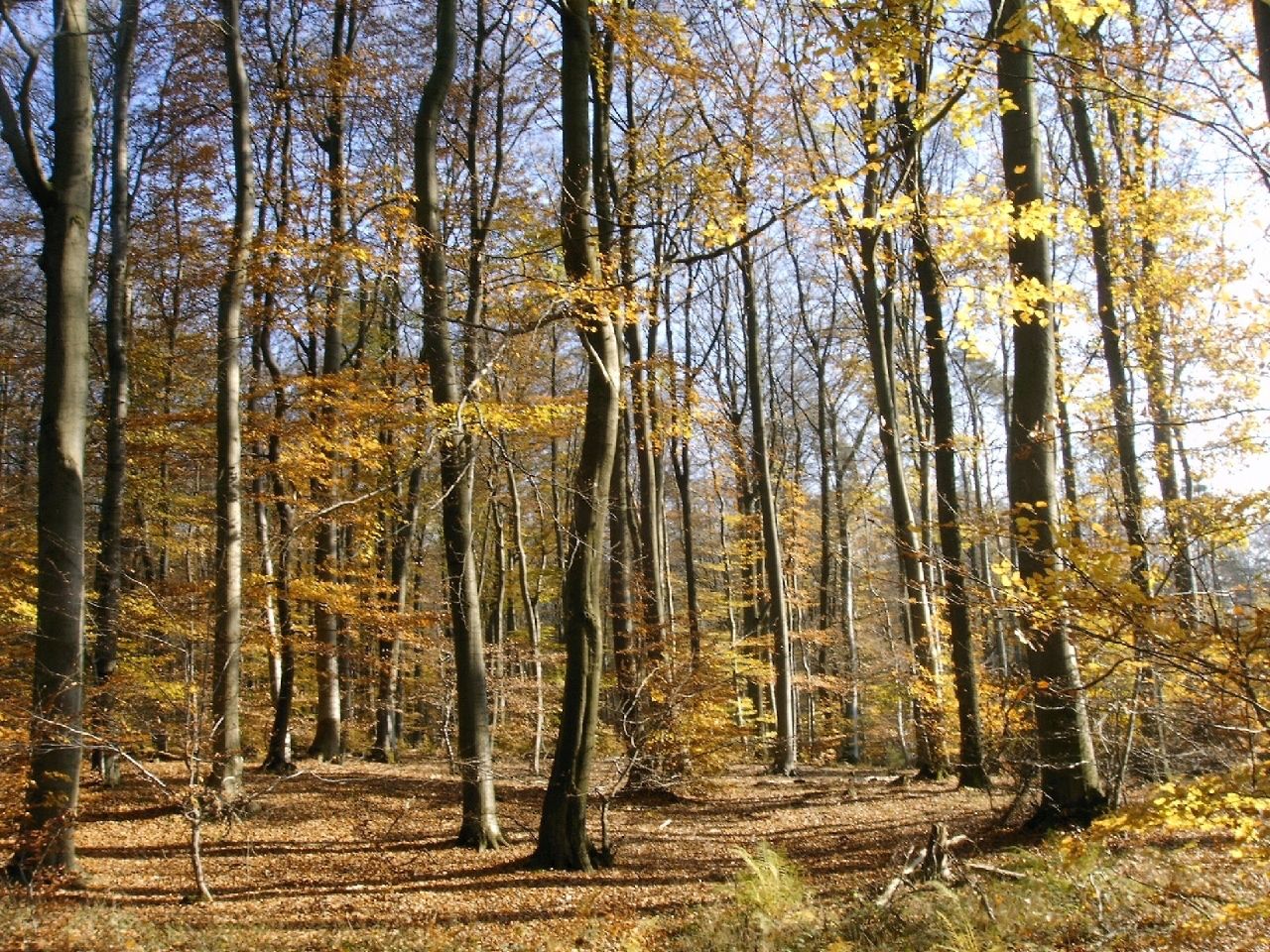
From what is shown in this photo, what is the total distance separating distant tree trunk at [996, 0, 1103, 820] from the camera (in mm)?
7504

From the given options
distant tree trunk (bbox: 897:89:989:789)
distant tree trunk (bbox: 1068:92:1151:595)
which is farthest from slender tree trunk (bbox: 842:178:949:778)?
distant tree trunk (bbox: 1068:92:1151:595)

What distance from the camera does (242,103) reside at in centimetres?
1074

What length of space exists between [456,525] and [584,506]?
1.92m

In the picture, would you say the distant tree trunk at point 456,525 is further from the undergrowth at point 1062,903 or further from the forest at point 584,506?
the undergrowth at point 1062,903

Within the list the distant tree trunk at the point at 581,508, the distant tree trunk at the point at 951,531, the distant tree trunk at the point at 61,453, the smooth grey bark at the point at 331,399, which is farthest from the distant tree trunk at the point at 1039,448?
the smooth grey bark at the point at 331,399

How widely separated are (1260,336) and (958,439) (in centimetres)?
379

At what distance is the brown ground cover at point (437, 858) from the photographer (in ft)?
21.1

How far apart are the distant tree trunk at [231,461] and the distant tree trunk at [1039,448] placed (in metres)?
7.83

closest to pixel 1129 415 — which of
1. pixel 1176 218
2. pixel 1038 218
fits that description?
pixel 1176 218

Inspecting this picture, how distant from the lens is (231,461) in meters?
10.2

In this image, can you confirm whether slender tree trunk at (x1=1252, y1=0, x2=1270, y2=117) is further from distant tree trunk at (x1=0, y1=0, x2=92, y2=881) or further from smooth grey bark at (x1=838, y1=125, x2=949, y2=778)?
smooth grey bark at (x1=838, y1=125, x2=949, y2=778)

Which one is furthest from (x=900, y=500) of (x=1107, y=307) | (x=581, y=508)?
(x=581, y=508)

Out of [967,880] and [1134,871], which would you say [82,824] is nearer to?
[967,880]

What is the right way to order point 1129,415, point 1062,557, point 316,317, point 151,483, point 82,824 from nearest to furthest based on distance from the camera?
point 1062,557, point 82,824, point 1129,415, point 316,317, point 151,483
